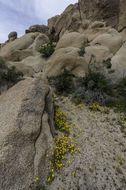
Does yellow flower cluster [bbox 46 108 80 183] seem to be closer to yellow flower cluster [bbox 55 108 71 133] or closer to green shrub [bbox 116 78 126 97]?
yellow flower cluster [bbox 55 108 71 133]

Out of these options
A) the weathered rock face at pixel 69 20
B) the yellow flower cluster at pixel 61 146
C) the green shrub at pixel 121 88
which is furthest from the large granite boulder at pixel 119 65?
the weathered rock face at pixel 69 20

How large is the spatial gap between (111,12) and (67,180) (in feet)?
49.4

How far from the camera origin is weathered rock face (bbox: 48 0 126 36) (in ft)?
31.5

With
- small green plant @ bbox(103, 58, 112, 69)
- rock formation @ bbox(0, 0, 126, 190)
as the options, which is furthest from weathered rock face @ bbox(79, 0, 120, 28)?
rock formation @ bbox(0, 0, 126, 190)

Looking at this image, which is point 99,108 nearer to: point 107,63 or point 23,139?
point 23,139

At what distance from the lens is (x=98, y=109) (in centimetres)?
415

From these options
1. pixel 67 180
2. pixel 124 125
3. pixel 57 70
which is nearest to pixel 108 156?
pixel 67 180

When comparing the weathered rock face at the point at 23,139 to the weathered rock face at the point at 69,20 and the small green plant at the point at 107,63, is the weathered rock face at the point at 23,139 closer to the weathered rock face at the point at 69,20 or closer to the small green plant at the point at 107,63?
the small green plant at the point at 107,63

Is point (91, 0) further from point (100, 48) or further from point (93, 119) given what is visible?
point (93, 119)

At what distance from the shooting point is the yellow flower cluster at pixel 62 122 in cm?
329

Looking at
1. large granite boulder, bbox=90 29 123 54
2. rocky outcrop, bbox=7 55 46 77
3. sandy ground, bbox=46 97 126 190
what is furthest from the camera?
rocky outcrop, bbox=7 55 46 77

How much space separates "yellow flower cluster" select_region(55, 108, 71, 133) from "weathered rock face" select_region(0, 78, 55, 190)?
2.16ft

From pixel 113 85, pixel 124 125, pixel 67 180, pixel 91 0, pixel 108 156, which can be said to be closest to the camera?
pixel 67 180

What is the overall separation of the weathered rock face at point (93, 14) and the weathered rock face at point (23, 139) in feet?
40.2
